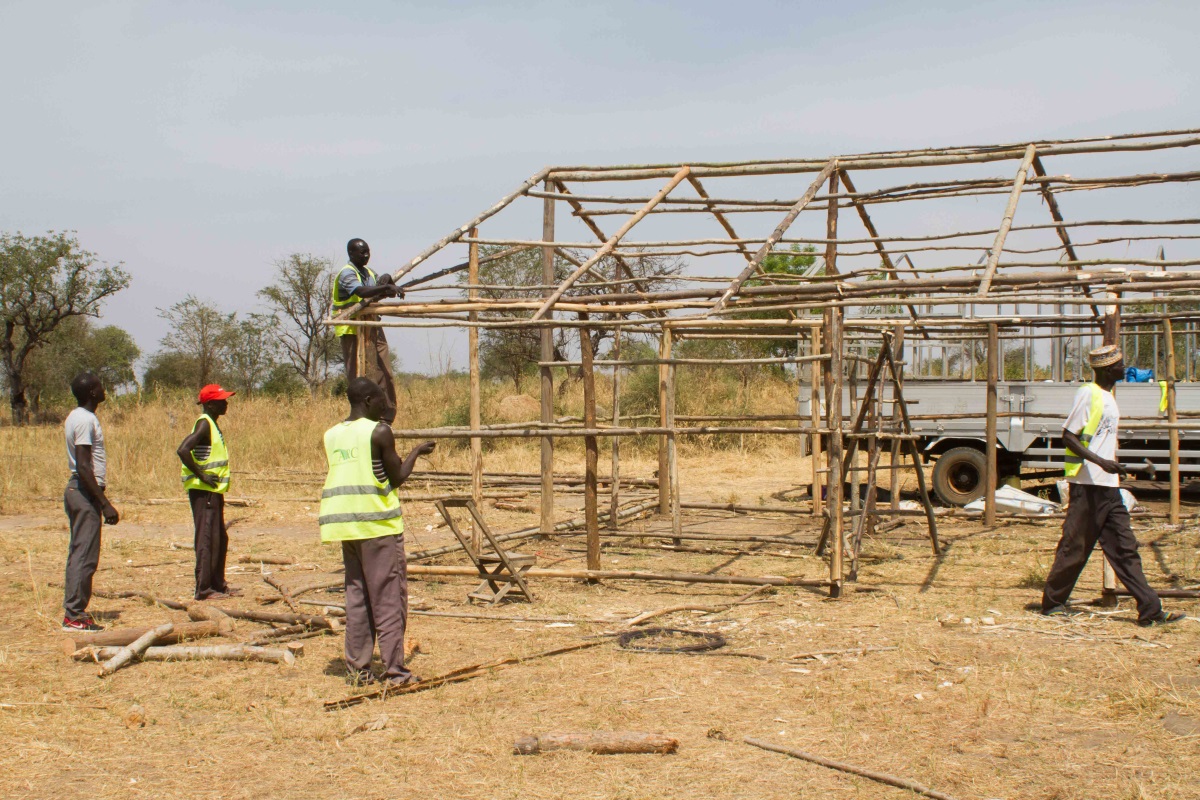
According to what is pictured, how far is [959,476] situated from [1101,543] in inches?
262

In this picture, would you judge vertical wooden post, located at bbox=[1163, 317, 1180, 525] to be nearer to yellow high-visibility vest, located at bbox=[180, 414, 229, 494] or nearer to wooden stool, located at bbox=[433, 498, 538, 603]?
wooden stool, located at bbox=[433, 498, 538, 603]

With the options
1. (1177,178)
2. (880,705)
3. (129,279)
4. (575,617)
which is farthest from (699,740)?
(129,279)

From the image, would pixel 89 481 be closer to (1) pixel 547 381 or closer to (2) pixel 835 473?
(1) pixel 547 381

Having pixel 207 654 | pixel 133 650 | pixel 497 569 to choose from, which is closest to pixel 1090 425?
pixel 497 569

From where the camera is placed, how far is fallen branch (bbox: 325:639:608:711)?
5.48m

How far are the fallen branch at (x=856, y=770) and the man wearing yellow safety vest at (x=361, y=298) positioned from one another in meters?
4.56

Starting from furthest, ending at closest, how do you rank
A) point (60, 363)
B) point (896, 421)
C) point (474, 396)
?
point (60, 363)
point (896, 421)
point (474, 396)

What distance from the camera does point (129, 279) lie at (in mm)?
34469

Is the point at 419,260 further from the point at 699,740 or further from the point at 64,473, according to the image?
the point at 64,473

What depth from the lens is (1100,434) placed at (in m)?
7.00

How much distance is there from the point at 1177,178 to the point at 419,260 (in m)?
6.34

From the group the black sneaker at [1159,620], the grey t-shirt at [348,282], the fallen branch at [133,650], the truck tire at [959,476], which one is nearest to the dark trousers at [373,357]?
the grey t-shirt at [348,282]

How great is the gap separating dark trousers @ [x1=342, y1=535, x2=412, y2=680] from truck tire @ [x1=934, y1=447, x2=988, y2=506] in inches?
359

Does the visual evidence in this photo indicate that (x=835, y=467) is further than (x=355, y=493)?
Yes
